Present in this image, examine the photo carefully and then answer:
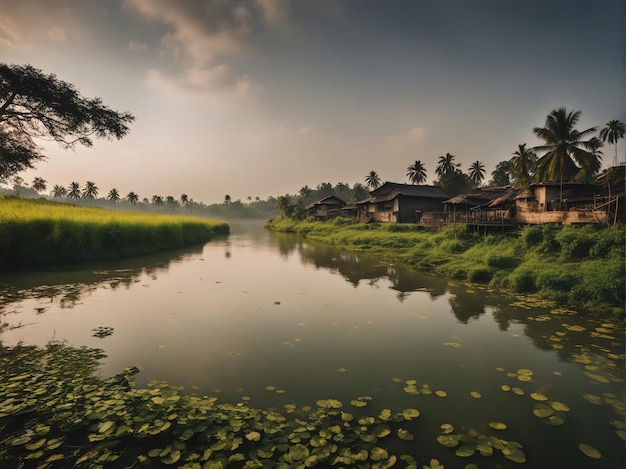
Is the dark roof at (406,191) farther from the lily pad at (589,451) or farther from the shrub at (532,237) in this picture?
the lily pad at (589,451)

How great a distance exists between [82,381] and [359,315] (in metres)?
6.49

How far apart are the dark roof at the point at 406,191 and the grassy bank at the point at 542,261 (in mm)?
20928

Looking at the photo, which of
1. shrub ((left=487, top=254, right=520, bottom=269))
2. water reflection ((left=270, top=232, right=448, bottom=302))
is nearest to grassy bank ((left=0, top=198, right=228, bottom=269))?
water reflection ((left=270, top=232, right=448, bottom=302))

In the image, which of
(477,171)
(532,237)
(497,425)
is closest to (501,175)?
(477,171)

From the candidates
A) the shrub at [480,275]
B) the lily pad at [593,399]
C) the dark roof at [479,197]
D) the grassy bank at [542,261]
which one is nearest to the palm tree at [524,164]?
the dark roof at [479,197]

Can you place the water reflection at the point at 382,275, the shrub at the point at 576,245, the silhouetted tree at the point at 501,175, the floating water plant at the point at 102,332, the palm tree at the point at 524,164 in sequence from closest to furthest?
the floating water plant at the point at 102,332 < the water reflection at the point at 382,275 < the shrub at the point at 576,245 < the palm tree at the point at 524,164 < the silhouetted tree at the point at 501,175

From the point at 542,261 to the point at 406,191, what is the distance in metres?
30.6

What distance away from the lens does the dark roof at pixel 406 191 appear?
42.0m

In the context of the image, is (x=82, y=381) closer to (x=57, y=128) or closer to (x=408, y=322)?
(x=408, y=322)

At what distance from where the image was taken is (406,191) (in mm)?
42906

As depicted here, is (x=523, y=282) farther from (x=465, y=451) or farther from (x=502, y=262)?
(x=465, y=451)

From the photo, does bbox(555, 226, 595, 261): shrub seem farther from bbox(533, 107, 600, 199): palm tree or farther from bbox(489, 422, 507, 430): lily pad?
bbox(533, 107, 600, 199): palm tree

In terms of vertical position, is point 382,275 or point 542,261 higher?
point 542,261

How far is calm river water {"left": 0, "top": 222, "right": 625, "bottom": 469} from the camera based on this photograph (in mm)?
4270
